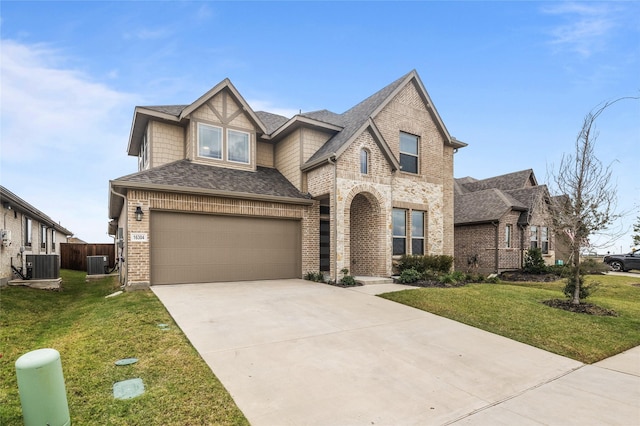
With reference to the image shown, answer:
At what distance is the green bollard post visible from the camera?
2.71 metres

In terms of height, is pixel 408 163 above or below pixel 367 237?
above

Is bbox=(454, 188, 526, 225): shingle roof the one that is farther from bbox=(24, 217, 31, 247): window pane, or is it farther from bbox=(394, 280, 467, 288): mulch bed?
bbox=(24, 217, 31, 247): window pane

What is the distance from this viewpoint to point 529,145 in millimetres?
18328

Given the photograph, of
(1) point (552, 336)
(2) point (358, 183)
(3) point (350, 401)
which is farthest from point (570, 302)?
(3) point (350, 401)

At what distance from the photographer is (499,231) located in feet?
57.6

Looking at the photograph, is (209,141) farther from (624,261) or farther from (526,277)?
(624,261)

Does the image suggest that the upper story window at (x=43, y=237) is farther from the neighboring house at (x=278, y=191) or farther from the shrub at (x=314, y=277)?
the shrub at (x=314, y=277)

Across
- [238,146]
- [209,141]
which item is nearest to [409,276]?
[238,146]

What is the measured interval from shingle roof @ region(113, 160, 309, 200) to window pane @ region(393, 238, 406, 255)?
4.41 m

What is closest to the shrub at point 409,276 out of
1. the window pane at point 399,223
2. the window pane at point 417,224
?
the window pane at point 399,223

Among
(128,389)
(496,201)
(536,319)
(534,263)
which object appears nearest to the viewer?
(128,389)

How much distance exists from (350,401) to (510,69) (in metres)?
16.6

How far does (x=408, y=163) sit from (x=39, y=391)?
14168mm

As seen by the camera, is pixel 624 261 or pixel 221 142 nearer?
pixel 221 142
